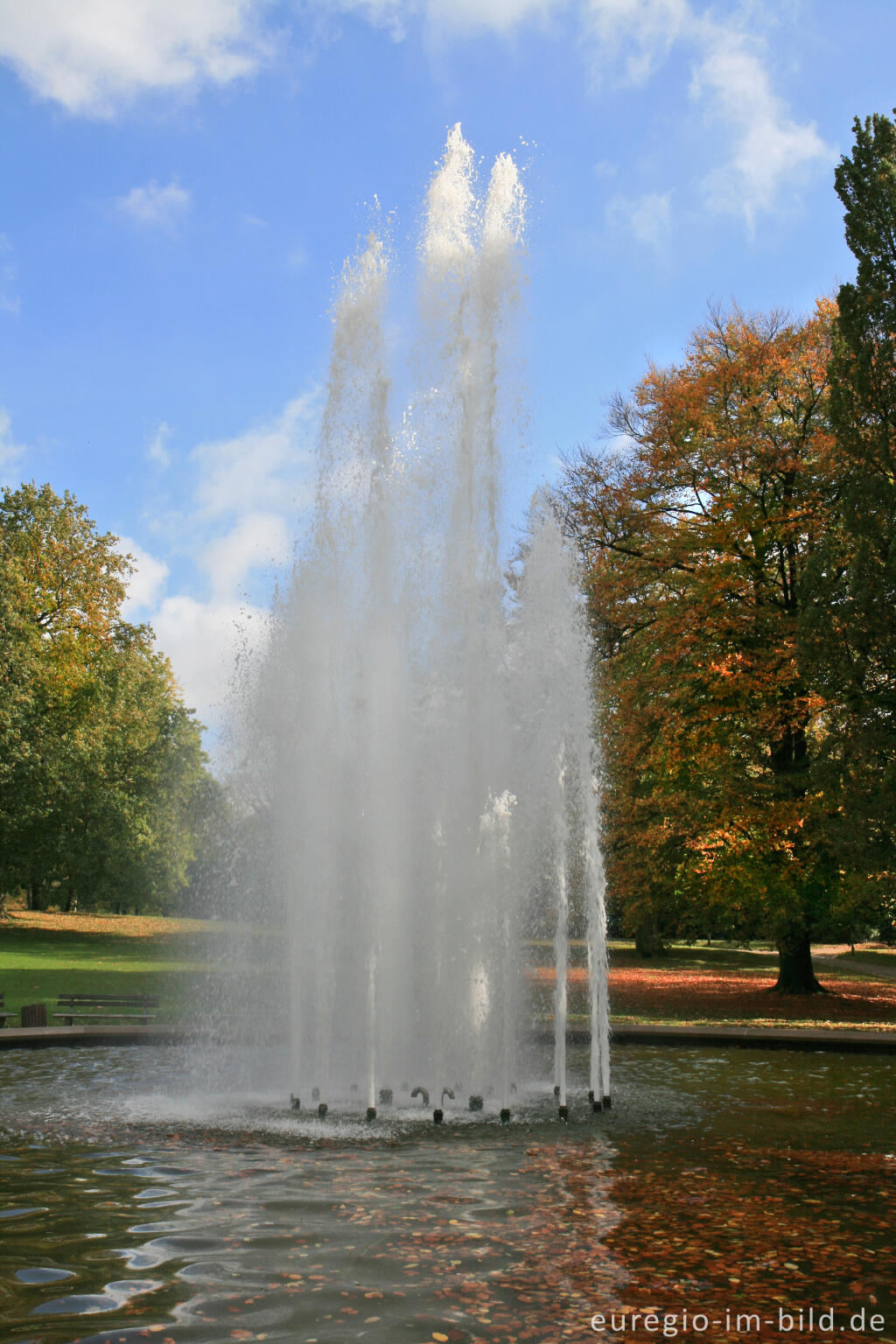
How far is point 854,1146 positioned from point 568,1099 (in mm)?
2857

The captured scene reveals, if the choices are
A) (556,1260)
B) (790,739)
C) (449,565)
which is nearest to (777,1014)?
(790,739)

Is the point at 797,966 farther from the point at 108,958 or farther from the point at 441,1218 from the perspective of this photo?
the point at 441,1218

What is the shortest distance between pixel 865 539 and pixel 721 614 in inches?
179

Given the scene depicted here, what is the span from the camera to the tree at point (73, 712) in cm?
3122

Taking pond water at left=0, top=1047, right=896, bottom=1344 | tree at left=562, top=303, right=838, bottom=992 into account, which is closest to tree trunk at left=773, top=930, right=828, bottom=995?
tree at left=562, top=303, right=838, bottom=992

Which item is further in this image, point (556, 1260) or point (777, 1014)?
point (777, 1014)

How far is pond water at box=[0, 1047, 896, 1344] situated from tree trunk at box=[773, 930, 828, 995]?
1222cm

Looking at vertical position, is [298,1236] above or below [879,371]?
below

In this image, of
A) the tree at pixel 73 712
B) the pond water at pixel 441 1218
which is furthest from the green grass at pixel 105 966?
the pond water at pixel 441 1218

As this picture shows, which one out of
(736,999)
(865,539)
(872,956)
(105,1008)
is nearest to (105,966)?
(105,1008)

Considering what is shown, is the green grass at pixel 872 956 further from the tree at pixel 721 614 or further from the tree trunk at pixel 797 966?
the tree at pixel 721 614

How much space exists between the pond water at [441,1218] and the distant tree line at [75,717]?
2115 cm

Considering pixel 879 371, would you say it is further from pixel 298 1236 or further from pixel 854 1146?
pixel 298 1236

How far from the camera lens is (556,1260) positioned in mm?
5445
